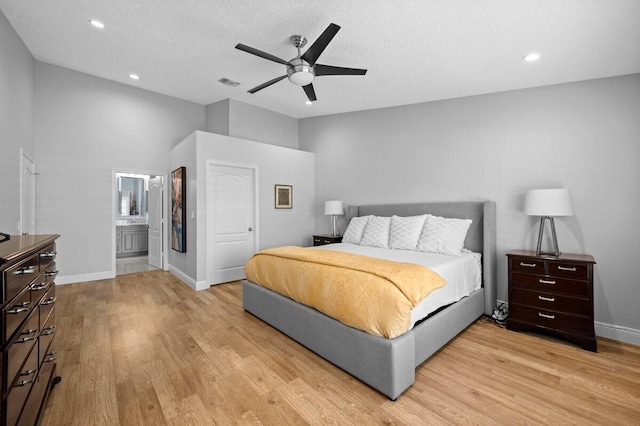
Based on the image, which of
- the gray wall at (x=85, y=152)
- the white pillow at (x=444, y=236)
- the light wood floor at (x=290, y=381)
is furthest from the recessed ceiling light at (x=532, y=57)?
the gray wall at (x=85, y=152)

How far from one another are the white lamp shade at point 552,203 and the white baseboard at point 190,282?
14.3ft

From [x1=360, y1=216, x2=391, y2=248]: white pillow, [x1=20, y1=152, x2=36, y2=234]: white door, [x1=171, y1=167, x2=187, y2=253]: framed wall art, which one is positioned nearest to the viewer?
[x1=20, y1=152, x2=36, y2=234]: white door

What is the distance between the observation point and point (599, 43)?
98.8 inches

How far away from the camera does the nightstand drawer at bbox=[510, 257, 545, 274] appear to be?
9.27ft

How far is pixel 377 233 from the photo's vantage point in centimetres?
405

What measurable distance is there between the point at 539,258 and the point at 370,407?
2281 mm

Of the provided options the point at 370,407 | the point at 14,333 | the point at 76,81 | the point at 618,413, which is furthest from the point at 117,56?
the point at 618,413

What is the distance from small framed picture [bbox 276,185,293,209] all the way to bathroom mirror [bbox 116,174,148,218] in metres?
4.48

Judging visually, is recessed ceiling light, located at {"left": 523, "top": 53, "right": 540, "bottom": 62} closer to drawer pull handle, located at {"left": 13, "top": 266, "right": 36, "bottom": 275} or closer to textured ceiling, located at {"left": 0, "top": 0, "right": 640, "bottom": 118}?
textured ceiling, located at {"left": 0, "top": 0, "right": 640, "bottom": 118}

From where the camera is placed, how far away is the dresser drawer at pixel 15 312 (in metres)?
1.03

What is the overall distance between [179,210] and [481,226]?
182 inches

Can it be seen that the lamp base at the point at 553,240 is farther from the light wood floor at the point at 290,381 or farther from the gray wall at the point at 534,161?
the light wood floor at the point at 290,381

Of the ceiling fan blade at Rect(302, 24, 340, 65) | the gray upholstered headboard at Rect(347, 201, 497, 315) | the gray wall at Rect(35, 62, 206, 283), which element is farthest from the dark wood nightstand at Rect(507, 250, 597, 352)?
the gray wall at Rect(35, 62, 206, 283)

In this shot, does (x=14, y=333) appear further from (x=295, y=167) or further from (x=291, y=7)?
(x=295, y=167)
